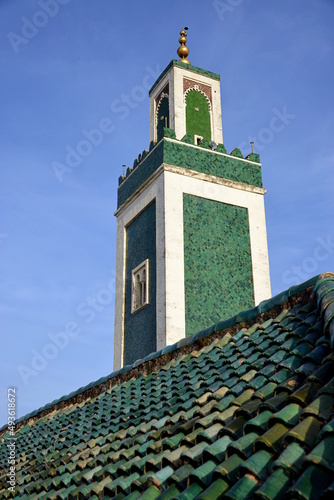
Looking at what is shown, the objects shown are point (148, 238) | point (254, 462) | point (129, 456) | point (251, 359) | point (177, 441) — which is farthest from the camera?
point (148, 238)

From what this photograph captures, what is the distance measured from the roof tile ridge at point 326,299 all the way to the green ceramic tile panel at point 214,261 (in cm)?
858

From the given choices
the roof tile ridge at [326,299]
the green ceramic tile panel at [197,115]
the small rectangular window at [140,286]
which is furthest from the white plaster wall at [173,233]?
the roof tile ridge at [326,299]

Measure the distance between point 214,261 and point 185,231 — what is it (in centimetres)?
97

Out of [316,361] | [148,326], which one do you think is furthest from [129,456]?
[148,326]

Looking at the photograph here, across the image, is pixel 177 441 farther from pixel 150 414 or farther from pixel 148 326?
pixel 148 326

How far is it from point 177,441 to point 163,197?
10.3 metres

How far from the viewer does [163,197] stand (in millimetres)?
12914

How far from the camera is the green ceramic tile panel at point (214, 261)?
40.6 ft

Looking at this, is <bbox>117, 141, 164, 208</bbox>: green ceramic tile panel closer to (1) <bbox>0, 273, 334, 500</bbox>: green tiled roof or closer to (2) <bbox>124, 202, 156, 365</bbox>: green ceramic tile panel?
(2) <bbox>124, 202, 156, 365</bbox>: green ceramic tile panel

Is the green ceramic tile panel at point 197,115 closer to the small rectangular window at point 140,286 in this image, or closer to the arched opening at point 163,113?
the arched opening at point 163,113

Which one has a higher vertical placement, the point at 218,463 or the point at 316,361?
the point at 316,361

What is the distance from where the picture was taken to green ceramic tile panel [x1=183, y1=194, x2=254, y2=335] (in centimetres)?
1237

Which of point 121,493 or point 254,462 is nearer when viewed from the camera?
point 254,462

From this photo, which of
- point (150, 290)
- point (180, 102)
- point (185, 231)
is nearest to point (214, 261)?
point (185, 231)
